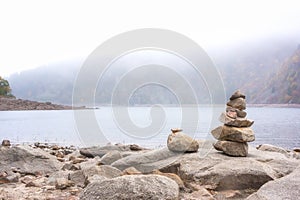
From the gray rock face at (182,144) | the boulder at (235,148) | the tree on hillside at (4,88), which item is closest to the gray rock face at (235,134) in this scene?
the boulder at (235,148)

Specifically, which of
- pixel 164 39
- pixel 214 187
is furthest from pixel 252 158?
pixel 164 39

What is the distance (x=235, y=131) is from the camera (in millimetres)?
9953

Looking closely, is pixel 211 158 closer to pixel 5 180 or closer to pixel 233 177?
pixel 233 177

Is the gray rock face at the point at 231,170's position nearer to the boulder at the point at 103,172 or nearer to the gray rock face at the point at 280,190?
the gray rock face at the point at 280,190

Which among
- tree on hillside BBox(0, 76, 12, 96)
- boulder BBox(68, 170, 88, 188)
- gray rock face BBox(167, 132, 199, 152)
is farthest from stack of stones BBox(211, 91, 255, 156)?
tree on hillside BBox(0, 76, 12, 96)

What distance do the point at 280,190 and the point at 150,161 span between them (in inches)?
179

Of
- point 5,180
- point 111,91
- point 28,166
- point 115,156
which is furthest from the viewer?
point 111,91

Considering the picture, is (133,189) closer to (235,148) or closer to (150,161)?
(150,161)

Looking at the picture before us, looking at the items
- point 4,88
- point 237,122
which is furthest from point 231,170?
point 4,88

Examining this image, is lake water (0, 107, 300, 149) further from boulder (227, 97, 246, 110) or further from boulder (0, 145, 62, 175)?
boulder (227, 97, 246, 110)

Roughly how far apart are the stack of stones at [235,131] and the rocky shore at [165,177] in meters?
0.32

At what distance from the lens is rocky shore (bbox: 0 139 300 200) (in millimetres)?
6617

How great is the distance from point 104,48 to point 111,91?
8.41 ft

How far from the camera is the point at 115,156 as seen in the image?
12.2 m
